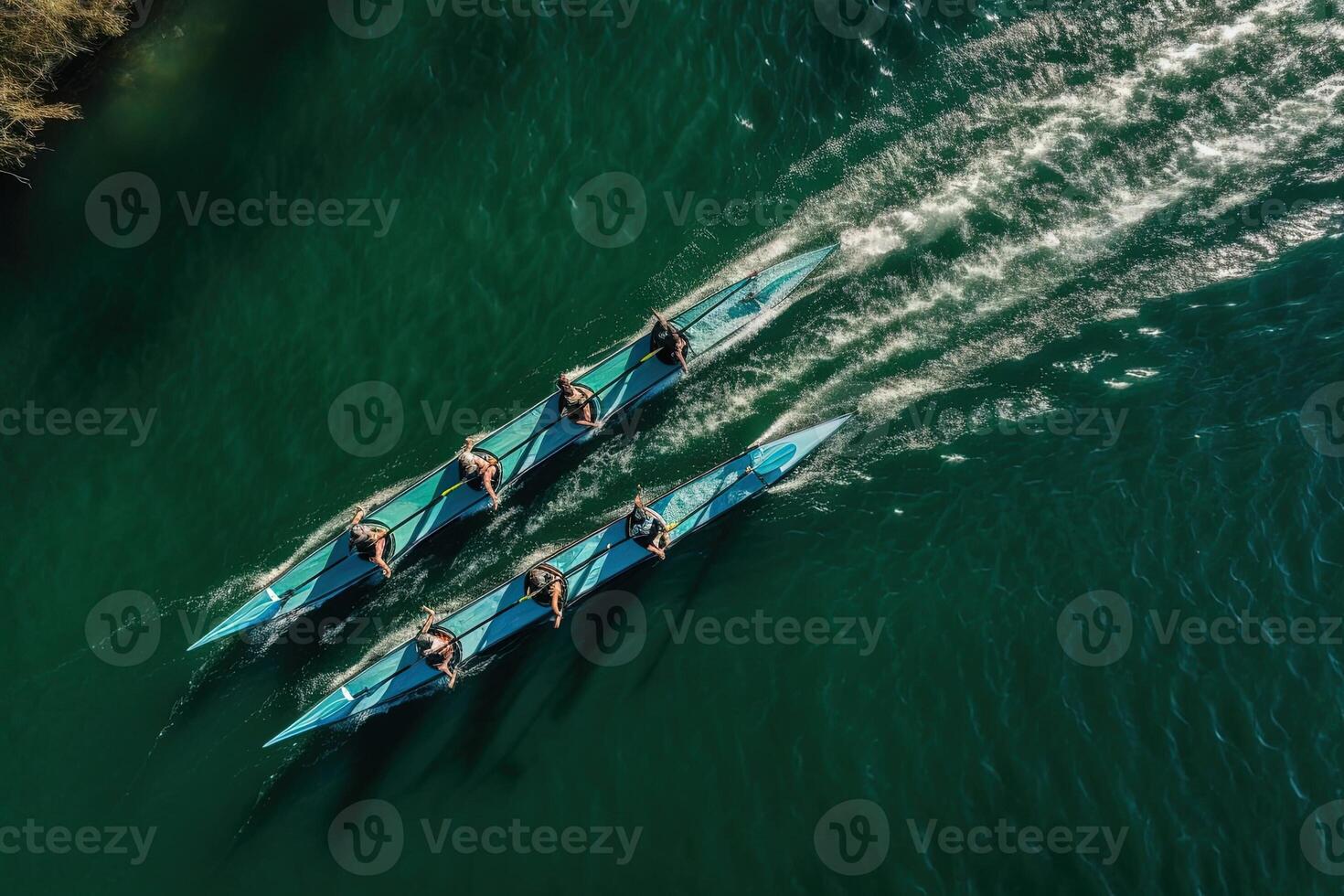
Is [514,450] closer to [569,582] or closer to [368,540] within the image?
[569,582]

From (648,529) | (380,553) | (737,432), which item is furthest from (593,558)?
(380,553)

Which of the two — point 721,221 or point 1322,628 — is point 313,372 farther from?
point 1322,628

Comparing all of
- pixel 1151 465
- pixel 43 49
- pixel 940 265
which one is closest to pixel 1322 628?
pixel 1151 465

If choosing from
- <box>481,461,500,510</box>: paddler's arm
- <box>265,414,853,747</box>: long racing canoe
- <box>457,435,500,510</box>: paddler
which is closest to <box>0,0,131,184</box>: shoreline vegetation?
<box>457,435,500,510</box>: paddler

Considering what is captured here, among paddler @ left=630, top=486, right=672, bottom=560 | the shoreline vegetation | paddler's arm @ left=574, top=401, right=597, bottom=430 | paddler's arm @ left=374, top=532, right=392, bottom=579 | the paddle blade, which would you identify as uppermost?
the shoreline vegetation

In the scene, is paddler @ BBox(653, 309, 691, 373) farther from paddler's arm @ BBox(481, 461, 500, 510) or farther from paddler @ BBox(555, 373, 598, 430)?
paddler's arm @ BBox(481, 461, 500, 510)

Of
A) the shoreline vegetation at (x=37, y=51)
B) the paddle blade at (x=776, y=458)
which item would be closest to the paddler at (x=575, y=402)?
the paddle blade at (x=776, y=458)
